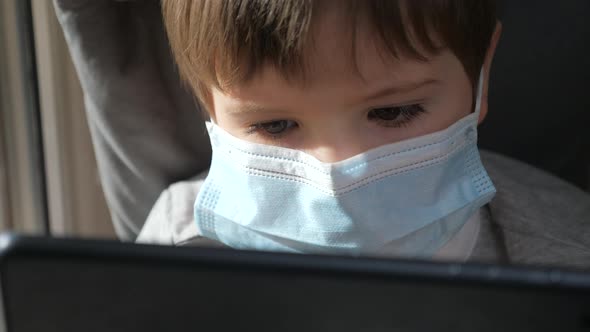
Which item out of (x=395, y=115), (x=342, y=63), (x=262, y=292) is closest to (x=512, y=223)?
Result: (x=395, y=115)

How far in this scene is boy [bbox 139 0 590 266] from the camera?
0.73 metres

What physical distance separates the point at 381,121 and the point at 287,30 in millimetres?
149

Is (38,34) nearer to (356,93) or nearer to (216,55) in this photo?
(216,55)

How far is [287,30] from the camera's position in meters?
0.71

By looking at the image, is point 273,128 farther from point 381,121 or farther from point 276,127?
point 381,121

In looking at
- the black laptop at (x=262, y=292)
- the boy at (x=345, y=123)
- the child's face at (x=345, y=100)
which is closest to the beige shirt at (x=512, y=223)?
the boy at (x=345, y=123)

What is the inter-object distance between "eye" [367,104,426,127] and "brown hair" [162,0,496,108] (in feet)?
0.21

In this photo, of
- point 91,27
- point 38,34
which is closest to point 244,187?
point 91,27

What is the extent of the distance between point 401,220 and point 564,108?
1.51 feet

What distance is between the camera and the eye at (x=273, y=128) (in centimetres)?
80

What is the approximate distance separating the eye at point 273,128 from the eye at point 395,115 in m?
0.09

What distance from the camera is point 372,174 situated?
77 centimetres

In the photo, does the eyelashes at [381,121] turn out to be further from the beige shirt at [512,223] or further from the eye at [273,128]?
the beige shirt at [512,223]

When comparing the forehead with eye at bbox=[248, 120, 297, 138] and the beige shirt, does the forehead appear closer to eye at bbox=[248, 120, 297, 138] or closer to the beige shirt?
eye at bbox=[248, 120, 297, 138]
